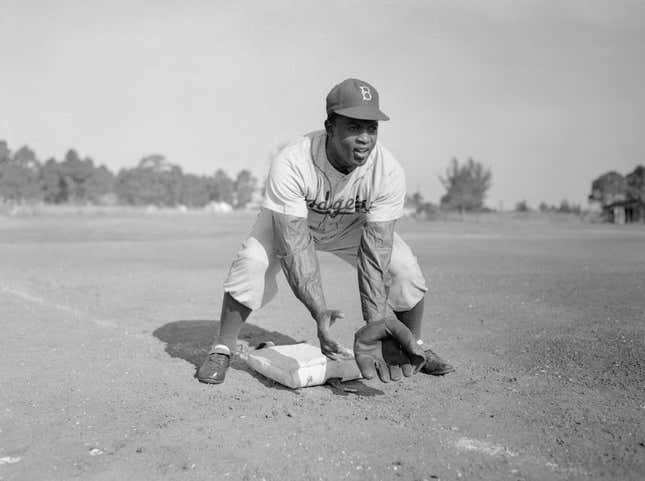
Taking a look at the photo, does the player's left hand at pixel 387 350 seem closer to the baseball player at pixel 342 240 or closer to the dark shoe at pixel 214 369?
the baseball player at pixel 342 240

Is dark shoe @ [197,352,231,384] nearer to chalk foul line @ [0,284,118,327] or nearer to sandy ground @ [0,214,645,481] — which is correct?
sandy ground @ [0,214,645,481]

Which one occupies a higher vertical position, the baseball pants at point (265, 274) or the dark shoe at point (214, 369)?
the baseball pants at point (265, 274)

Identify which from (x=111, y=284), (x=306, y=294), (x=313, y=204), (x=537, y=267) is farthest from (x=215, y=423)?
(x=537, y=267)

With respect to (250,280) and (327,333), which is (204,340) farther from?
(327,333)

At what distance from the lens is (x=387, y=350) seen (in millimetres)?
3545

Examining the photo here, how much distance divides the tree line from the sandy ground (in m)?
70.0

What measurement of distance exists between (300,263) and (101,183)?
103 m

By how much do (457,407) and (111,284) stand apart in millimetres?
7069

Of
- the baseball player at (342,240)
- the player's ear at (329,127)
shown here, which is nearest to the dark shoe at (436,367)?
the baseball player at (342,240)

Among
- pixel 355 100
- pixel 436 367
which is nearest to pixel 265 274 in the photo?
pixel 436 367

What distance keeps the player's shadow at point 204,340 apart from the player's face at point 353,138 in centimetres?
151

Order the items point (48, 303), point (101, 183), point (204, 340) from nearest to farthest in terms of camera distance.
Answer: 1. point (204, 340)
2. point (48, 303)
3. point (101, 183)

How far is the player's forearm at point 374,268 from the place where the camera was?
372 centimetres

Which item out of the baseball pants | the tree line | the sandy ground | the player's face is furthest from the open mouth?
the tree line
